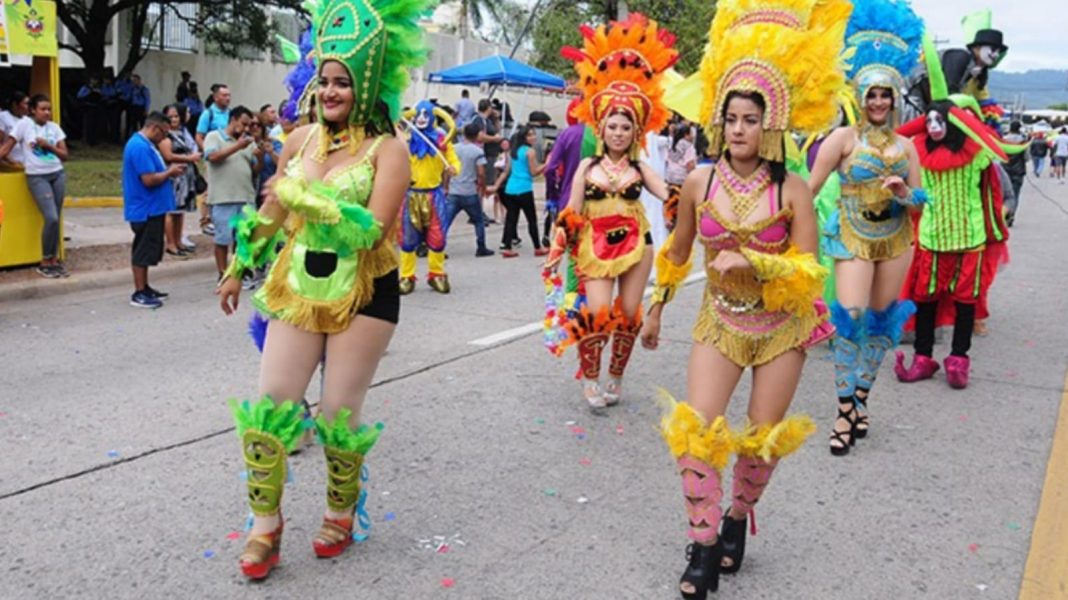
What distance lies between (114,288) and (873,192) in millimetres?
7409

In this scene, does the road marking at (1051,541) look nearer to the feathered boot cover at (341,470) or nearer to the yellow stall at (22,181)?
the feathered boot cover at (341,470)

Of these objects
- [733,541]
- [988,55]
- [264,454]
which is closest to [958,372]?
[988,55]

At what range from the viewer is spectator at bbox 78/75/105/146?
22953 millimetres

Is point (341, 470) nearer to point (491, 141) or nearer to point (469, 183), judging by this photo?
point (469, 183)

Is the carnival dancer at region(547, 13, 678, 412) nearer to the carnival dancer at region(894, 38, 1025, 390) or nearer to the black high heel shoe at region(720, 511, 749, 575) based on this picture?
the carnival dancer at region(894, 38, 1025, 390)

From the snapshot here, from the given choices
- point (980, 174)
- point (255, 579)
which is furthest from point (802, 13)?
point (980, 174)

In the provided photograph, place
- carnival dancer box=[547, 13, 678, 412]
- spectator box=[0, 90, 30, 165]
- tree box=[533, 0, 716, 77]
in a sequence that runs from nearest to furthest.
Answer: carnival dancer box=[547, 13, 678, 412]
spectator box=[0, 90, 30, 165]
tree box=[533, 0, 716, 77]

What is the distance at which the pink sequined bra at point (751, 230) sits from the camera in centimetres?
366

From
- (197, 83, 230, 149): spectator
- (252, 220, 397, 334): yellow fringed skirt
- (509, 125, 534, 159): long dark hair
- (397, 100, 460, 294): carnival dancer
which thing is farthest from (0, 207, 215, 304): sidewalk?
(252, 220, 397, 334): yellow fringed skirt

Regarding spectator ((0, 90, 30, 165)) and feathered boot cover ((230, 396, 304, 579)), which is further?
spectator ((0, 90, 30, 165))

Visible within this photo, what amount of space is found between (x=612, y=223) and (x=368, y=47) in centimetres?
274

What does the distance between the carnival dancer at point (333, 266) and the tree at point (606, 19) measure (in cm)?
2577

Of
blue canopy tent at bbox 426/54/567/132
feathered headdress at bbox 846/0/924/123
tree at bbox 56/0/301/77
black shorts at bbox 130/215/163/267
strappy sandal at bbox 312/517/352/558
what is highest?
tree at bbox 56/0/301/77

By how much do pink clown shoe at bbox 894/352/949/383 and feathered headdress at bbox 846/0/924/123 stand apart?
203 cm
